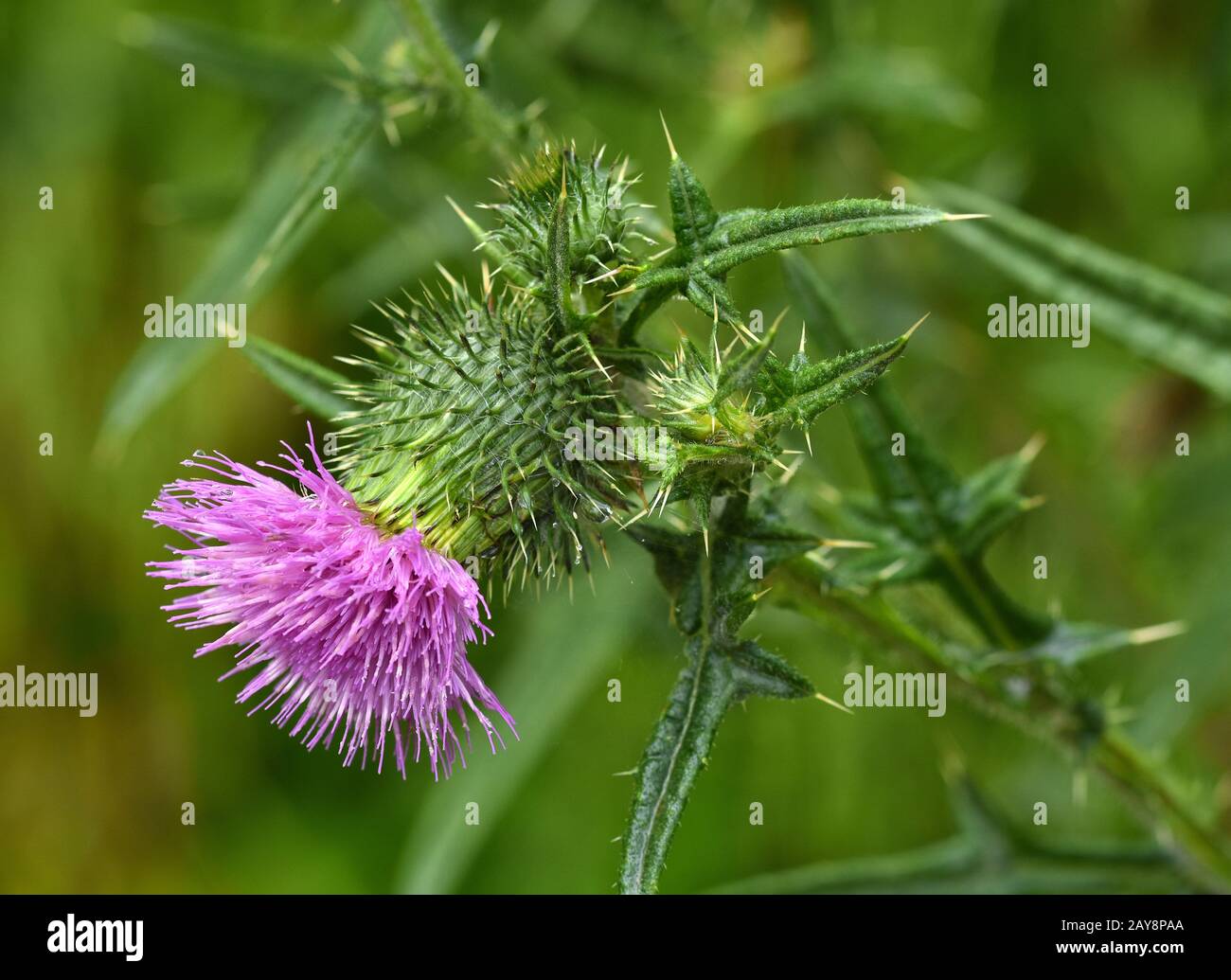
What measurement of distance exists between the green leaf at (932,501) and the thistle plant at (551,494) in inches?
7.9

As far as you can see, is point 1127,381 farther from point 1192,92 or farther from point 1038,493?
point 1192,92

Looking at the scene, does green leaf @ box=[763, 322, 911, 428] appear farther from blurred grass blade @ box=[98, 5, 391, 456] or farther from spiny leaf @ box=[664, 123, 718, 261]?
blurred grass blade @ box=[98, 5, 391, 456]

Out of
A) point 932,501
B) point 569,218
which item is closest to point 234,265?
point 569,218

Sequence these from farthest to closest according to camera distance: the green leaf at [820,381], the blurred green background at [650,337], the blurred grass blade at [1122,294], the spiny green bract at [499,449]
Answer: the blurred green background at [650,337] → the blurred grass blade at [1122,294] → the spiny green bract at [499,449] → the green leaf at [820,381]

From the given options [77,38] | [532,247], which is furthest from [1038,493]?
[77,38]

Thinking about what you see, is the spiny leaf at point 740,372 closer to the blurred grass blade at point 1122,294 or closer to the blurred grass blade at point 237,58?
the blurred grass blade at point 1122,294

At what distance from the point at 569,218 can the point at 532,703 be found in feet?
5.90

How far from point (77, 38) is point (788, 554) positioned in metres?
4.33

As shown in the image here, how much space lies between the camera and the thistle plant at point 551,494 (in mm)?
1778

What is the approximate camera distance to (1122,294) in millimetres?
2705

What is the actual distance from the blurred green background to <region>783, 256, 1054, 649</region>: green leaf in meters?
0.38

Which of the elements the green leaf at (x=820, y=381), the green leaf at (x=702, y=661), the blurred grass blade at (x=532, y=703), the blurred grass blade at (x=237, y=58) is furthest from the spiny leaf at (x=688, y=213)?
the blurred grass blade at (x=237, y=58)

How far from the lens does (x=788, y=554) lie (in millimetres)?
1945
